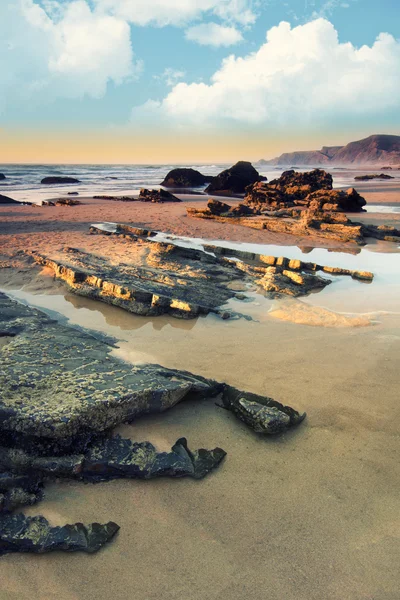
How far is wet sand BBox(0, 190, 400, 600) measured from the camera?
5.61 ft

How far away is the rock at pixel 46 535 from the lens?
71.1 inches

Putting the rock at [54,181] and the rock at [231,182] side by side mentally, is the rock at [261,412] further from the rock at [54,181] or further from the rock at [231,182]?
the rock at [54,181]

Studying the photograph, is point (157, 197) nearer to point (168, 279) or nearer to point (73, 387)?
point (168, 279)

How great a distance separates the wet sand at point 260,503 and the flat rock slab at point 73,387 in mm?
161

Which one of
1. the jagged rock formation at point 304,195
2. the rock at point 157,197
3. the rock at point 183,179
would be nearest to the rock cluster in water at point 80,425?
the jagged rock formation at point 304,195

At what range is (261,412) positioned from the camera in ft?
8.71

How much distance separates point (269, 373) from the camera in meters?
3.39

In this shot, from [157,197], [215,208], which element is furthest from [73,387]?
[157,197]

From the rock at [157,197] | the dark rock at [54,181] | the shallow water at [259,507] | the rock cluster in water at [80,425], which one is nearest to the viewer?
the shallow water at [259,507]

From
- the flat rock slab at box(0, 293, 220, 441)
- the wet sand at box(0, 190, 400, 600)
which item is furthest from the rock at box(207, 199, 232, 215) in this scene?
the flat rock slab at box(0, 293, 220, 441)

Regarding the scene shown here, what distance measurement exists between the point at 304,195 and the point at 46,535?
20622mm

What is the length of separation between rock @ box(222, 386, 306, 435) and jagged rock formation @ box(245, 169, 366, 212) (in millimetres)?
12672

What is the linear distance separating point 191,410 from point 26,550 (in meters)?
1.29

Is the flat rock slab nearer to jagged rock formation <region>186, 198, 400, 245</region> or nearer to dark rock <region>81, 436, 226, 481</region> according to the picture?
dark rock <region>81, 436, 226, 481</region>
